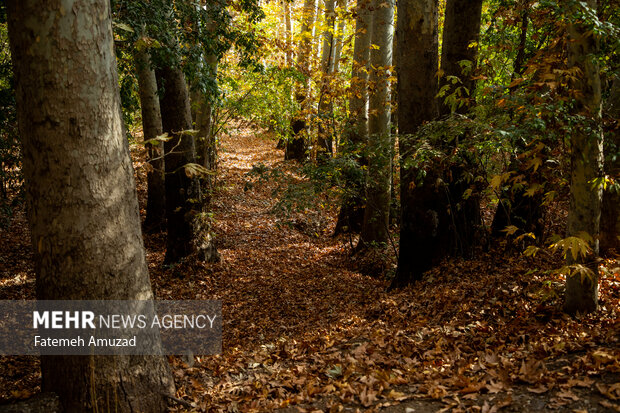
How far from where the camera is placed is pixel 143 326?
3395mm

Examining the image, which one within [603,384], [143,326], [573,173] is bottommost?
[603,384]

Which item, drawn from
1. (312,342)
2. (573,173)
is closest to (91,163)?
(312,342)

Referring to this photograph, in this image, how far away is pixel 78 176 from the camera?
3.00 m

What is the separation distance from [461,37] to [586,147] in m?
3.27

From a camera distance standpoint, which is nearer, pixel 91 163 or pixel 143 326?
pixel 91 163

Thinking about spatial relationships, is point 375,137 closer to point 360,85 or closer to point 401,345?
point 360,85

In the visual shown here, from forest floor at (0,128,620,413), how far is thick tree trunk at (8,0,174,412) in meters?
0.77

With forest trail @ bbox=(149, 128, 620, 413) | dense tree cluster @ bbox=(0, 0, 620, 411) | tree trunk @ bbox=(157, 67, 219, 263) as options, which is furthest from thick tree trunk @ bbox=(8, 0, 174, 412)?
tree trunk @ bbox=(157, 67, 219, 263)

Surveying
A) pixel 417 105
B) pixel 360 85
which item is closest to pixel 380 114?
pixel 360 85

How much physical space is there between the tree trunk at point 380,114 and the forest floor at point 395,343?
1352mm

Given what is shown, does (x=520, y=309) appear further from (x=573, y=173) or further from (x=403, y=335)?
(x=573, y=173)

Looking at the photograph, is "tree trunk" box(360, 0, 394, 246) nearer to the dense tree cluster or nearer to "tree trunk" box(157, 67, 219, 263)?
the dense tree cluster

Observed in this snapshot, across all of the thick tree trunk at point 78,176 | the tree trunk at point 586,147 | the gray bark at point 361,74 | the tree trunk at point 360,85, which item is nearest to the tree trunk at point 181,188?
the tree trunk at point 360,85

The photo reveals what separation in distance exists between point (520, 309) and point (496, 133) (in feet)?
6.59
